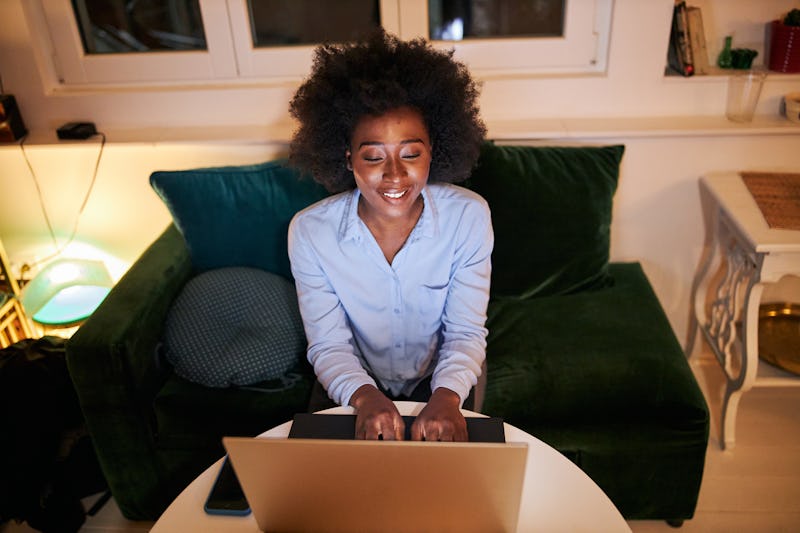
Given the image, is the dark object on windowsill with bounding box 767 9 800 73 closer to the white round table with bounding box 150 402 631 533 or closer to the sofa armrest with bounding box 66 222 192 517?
the white round table with bounding box 150 402 631 533

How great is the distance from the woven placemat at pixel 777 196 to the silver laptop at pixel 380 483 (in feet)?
4.31

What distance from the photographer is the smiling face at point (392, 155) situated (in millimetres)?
1335

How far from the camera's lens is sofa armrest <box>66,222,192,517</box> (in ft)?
5.03

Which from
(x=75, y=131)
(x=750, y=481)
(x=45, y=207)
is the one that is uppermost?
(x=75, y=131)

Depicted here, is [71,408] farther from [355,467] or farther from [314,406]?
[355,467]

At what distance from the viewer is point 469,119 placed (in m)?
1.48

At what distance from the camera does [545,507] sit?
3.43 ft

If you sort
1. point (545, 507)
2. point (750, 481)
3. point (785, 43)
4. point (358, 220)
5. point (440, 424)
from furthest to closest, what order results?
point (785, 43), point (750, 481), point (358, 220), point (440, 424), point (545, 507)

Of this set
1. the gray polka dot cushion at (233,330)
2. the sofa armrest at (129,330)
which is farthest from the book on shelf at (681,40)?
the sofa armrest at (129,330)

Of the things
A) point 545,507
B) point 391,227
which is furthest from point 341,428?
point 391,227

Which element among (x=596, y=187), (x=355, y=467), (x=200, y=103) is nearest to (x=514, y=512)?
(x=355, y=467)

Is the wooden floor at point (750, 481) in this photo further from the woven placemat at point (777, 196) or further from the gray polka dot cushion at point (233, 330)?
the woven placemat at point (777, 196)

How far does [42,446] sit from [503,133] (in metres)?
1.57

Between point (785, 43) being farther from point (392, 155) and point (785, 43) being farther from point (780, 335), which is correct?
point (392, 155)
